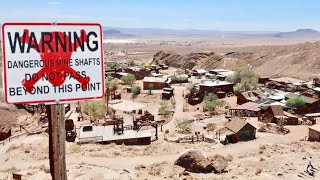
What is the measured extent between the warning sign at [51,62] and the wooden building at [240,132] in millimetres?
24872

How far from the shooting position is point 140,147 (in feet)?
86.5

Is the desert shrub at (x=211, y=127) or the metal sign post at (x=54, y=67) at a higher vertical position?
the metal sign post at (x=54, y=67)

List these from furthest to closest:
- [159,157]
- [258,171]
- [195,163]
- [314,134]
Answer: [314,134]
[159,157]
[195,163]
[258,171]

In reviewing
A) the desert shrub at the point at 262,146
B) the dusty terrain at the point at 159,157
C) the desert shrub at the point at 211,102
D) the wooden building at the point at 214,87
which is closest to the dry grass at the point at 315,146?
the dusty terrain at the point at 159,157

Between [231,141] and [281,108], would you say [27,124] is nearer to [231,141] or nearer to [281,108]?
[231,141]

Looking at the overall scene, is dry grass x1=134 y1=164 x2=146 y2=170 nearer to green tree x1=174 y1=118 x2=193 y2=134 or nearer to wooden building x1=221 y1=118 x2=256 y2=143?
wooden building x1=221 y1=118 x2=256 y2=143

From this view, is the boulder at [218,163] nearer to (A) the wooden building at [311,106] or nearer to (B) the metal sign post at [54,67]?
(B) the metal sign post at [54,67]

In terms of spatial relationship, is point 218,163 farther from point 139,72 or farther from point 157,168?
point 139,72

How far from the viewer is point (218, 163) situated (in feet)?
70.8

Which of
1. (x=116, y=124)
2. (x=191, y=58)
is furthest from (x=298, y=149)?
(x=191, y=58)

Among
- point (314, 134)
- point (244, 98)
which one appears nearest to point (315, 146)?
point (314, 134)

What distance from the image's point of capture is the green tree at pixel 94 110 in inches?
1447

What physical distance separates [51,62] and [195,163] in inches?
722

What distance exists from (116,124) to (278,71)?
48.8m
